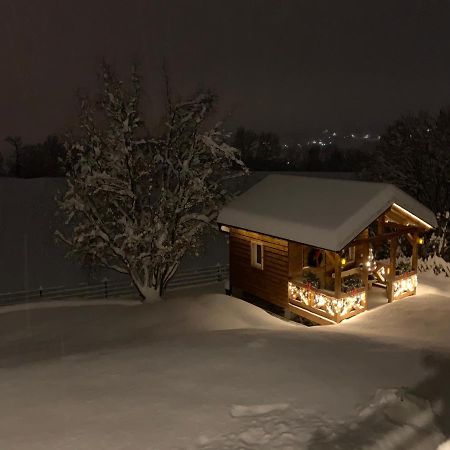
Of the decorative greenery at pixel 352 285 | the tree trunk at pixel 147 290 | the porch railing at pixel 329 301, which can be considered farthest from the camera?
the tree trunk at pixel 147 290

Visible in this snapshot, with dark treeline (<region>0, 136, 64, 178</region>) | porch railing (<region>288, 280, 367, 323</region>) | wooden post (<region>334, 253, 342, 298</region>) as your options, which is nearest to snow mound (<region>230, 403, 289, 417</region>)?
wooden post (<region>334, 253, 342, 298</region>)

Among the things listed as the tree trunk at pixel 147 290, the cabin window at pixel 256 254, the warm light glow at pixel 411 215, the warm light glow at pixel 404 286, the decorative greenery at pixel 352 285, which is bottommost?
the tree trunk at pixel 147 290

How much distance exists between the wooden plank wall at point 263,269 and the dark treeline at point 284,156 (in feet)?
144

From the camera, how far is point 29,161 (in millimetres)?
59281

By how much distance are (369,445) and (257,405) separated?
1786 mm

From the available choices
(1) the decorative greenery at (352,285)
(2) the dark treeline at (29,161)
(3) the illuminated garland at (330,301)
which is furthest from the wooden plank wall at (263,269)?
(2) the dark treeline at (29,161)

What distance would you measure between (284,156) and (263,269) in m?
56.3

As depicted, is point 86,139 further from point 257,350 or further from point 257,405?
point 257,405

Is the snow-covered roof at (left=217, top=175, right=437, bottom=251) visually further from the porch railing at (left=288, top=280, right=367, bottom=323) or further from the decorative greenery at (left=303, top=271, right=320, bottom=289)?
the porch railing at (left=288, top=280, right=367, bottom=323)

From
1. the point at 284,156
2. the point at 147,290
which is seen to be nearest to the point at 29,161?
the point at 284,156

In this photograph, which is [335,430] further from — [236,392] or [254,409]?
[236,392]

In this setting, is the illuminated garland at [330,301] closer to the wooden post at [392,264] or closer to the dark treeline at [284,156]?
the wooden post at [392,264]

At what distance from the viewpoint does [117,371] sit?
9.23 meters

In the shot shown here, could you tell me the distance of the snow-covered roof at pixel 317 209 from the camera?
14586 millimetres
